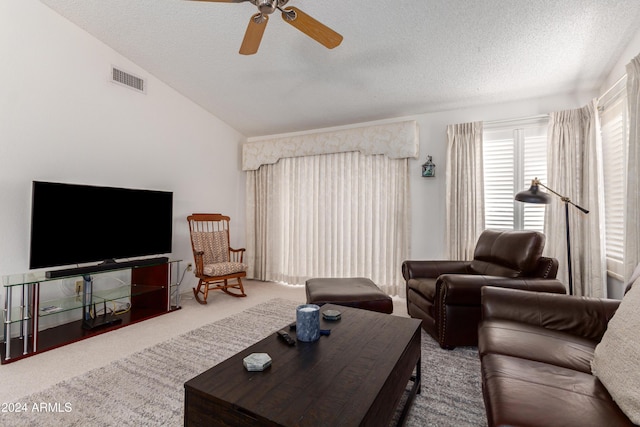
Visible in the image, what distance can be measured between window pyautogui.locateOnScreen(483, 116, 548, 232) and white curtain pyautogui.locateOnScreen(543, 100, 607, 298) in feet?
0.56

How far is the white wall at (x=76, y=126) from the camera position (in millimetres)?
2652

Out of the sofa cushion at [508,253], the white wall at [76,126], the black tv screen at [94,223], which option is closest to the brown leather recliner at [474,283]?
the sofa cushion at [508,253]

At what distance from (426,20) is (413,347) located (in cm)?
246

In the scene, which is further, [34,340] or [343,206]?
[343,206]

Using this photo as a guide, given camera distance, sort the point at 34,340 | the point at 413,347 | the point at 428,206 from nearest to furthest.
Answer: the point at 413,347 < the point at 34,340 < the point at 428,206

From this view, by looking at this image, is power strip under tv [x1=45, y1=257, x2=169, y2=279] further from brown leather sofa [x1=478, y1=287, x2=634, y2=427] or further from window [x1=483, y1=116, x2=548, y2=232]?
window [x1=483, y1=116, x2=548, y2=232]

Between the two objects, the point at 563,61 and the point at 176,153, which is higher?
the point at 563,61

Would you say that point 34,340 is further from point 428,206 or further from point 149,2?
Result: point 428,206

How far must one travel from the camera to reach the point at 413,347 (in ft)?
5.52

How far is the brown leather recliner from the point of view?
2334mm

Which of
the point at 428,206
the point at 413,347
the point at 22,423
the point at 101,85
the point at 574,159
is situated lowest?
the point at 22,423

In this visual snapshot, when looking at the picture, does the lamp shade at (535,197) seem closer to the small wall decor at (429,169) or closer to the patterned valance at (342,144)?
the small wall decor at (429,169)

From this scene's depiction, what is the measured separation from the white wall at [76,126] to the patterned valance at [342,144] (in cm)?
88

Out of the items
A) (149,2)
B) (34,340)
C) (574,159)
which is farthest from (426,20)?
(34,340)
